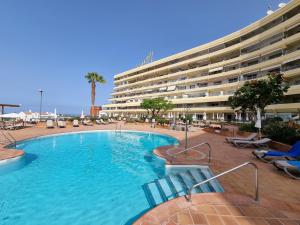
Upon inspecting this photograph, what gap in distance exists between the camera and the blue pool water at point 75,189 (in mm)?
4543

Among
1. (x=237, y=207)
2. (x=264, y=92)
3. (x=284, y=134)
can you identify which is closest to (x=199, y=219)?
(x=237, y=207)

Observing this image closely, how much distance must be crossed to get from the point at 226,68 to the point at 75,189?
37123 mm

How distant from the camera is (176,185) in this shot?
5953 millimetres

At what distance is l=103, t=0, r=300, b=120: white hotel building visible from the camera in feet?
83.7

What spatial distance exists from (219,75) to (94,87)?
29.4 m

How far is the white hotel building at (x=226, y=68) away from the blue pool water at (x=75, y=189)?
85.9ft

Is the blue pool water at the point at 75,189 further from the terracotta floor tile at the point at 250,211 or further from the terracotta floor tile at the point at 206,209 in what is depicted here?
the terracotta floor tile at the point at 250,211

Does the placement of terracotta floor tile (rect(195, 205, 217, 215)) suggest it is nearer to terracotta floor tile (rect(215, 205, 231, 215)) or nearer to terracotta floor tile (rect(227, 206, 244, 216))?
terracotta floor tile (rect(215, 205, 231, 215))

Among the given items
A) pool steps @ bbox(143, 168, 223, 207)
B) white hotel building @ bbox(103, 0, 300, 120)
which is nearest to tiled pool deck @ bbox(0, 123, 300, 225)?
pool steps @ bbox(143, 168, 223, 207)

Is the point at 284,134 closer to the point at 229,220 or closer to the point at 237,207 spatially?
the point at 237,207

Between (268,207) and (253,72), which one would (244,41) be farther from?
(268,207)

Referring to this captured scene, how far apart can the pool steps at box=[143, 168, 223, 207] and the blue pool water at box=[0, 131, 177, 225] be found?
295 mm

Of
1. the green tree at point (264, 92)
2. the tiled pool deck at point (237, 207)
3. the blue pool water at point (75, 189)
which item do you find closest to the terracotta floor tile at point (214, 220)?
the tiled pool deck at point (237, 207)

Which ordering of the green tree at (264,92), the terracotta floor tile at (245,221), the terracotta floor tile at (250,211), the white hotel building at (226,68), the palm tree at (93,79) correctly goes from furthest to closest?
the palm tree at (93,79) → the white hotel building at (226,68) → the green tree at (264,92) → the terracotta floor tile at (250,211) → the terracotta floor tile at (245,221)
